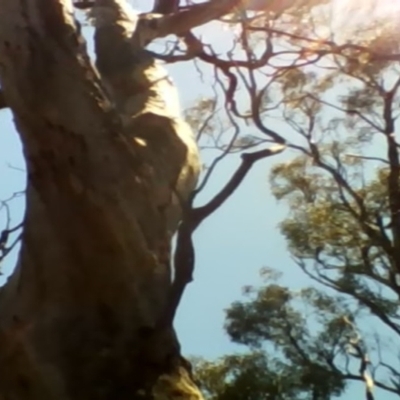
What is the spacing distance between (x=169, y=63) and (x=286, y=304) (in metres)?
3.78

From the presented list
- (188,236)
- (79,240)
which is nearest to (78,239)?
(79,240)

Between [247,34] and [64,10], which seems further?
[247,34]

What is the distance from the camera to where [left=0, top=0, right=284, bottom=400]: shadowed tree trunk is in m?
1.87

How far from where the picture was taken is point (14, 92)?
2.23m

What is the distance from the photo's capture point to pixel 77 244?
200cm

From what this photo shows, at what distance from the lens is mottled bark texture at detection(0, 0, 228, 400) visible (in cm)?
187

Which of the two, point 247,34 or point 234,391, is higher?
point 247,34

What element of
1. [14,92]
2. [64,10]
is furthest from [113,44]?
[14,92]

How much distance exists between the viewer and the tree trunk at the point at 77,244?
1866 millimetres

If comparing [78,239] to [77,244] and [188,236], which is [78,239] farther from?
[188,236]

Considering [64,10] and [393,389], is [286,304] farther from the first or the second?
[64,10]

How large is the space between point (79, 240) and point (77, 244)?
0.01 metres

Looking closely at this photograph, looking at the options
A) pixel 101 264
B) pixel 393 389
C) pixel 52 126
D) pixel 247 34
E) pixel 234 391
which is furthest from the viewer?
pixel 234 391

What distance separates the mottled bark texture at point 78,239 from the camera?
187 centimetres
